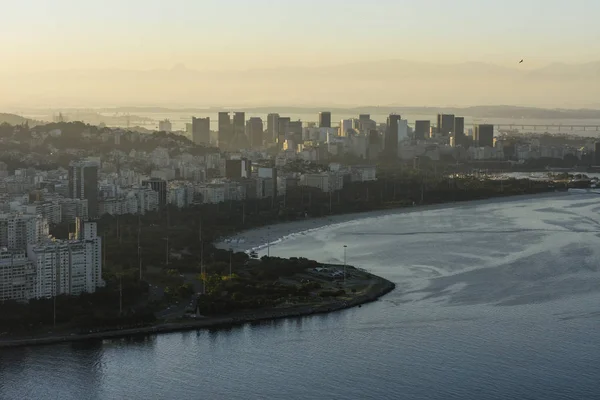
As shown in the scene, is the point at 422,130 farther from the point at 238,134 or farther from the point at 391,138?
the point at 238,134

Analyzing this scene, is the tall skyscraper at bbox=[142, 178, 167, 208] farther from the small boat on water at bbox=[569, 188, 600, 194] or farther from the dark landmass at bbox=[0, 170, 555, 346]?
the small boat on water at bbox=[569, 188, 600, 194]

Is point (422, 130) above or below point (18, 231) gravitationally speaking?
above

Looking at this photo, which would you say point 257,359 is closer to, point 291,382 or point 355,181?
point 291,382

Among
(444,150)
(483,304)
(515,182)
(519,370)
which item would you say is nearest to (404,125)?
(444,150)

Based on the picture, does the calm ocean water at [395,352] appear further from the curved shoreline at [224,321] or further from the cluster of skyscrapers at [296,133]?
the cluster of skyscrapers at [296,133]

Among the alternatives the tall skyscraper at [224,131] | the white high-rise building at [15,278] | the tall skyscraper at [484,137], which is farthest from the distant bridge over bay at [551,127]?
the white high-rise building at [15,278]

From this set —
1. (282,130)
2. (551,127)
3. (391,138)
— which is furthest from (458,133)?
(551,127)
